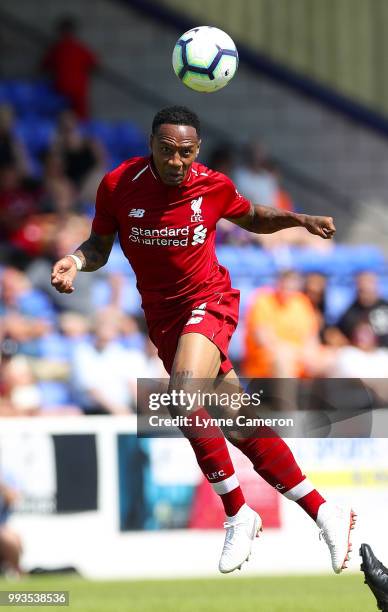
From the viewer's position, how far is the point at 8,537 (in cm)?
1048

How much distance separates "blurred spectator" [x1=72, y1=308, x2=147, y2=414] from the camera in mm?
11523

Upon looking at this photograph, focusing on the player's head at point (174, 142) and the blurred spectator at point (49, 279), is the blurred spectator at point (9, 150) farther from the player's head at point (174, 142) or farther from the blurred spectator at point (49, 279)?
the player's head at point (174, 142)

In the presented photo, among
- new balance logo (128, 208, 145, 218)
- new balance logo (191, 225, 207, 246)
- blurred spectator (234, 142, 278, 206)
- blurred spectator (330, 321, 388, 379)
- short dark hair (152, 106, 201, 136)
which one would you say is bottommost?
blurred spectator (330, 321, 388, 379)

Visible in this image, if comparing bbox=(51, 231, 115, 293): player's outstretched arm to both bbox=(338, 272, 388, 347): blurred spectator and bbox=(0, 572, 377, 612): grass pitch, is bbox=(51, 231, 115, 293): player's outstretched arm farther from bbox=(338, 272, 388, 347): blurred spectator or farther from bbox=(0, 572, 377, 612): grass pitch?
bbox=(338, 272, 388, 347): blurred spectator

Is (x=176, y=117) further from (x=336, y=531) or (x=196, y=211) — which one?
(x=336, y=531)

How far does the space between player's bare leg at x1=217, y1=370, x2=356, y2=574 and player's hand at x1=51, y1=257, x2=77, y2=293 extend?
105 centimetres

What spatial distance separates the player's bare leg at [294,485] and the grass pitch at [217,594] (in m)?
0.65

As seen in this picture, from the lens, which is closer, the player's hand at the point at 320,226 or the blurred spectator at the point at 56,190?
the player's hand at the point at 320,226

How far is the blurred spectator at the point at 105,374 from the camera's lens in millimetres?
11523

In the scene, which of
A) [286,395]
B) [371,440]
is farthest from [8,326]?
[371,440]

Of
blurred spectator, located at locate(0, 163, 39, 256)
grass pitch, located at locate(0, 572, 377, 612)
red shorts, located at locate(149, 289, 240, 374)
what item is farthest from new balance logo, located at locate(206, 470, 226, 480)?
blurred spectator, located at locate(0, 163, 39, 256)

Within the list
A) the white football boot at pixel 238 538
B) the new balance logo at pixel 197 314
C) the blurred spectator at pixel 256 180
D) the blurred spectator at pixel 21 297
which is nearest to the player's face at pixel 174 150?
the new balance logo at pixel 197 314

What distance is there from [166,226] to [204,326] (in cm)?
59

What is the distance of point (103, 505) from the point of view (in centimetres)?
1081
